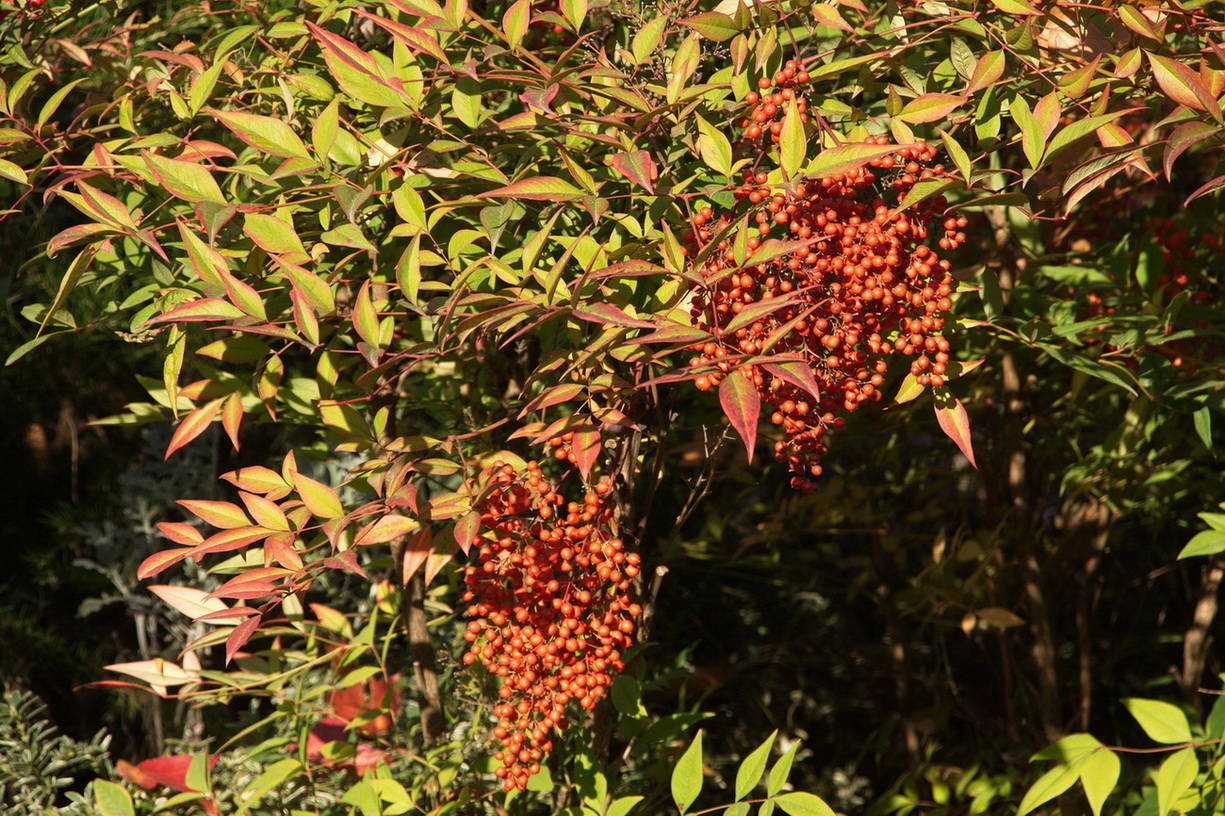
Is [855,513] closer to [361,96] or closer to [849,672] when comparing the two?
[849,672]

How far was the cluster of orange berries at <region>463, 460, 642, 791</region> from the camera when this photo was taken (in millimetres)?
953

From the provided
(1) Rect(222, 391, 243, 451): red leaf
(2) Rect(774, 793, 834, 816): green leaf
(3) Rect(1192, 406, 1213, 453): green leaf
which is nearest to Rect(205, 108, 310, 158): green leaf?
(1) Rect(222, 391, 243, 451): red leaf

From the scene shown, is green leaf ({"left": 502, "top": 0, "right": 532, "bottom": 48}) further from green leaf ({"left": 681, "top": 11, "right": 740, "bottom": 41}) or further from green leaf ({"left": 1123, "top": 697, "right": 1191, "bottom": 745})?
green leaf ({"left": 1123, "top": 697, "right": 1191, "bottom": 745})

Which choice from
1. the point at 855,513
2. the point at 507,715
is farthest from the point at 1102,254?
the point at 507,715

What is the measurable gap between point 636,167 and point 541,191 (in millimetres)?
80

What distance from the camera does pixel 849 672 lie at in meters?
2.34

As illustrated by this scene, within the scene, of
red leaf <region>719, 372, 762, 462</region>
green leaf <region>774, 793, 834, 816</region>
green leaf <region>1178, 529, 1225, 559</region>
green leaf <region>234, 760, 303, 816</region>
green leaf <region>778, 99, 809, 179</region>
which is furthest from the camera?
green leaf <region>234, 760, 303, 816</region>

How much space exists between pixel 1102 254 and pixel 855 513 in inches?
22.6

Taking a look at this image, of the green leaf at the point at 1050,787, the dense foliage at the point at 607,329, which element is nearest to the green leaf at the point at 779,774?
the dense foliage at the point at 607,329

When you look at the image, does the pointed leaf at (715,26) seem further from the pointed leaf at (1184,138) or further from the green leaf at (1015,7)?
the pointed leaf at (1184,138)

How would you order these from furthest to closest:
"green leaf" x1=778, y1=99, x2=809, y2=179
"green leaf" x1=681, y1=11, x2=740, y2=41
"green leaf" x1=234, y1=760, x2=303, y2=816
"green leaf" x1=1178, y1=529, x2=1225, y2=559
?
"green leaf" x1=234, y1=760, x2=303, y2=816 → "green leaf" x1=1178, y1=529, x2=1225, y2=559 → "green leaf" x1=681, y1=11, x2=740, y2=41 → "green leaf" x1=778, y1=99, x2=809, y2=179

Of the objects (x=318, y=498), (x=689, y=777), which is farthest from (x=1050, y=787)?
(x=318, y=498)

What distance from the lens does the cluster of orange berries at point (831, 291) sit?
2.75 feet

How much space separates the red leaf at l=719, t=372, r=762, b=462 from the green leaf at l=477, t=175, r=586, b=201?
0.72ft
